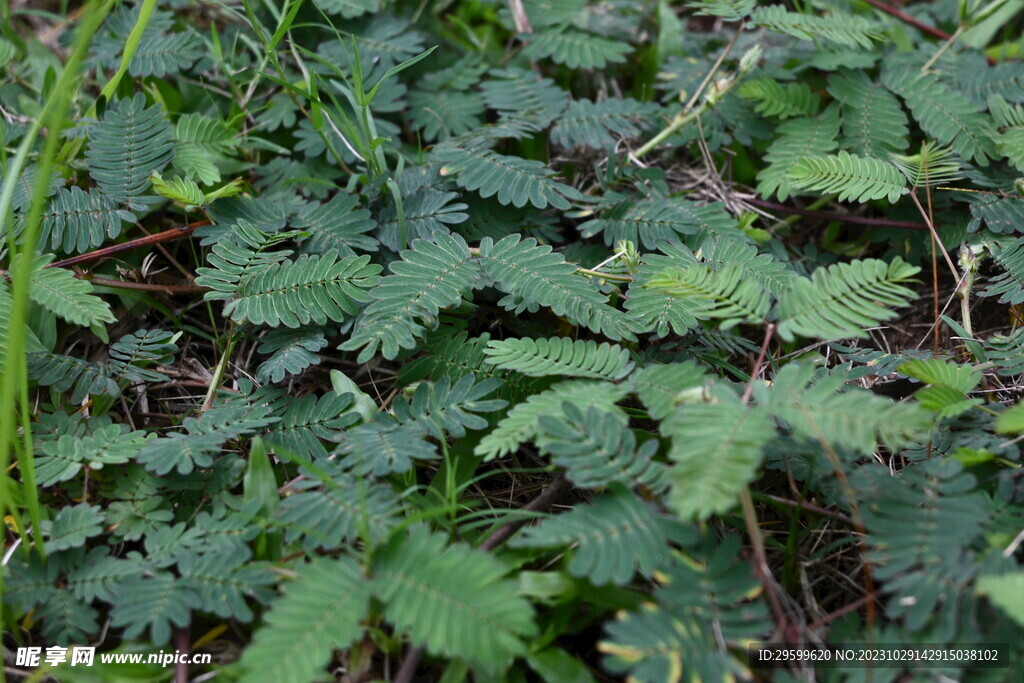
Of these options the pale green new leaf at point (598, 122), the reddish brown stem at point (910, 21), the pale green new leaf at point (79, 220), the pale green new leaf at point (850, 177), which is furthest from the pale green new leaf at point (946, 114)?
the pale green new leaf at point (79, 220)

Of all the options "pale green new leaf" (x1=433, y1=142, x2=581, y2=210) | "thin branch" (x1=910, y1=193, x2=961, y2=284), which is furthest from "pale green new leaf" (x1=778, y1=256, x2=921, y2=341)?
"pale green new leaf" (x1=433, y1=142, x2=581, y2=210)

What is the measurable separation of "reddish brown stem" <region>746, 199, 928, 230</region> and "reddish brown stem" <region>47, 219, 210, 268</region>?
6.16 feet

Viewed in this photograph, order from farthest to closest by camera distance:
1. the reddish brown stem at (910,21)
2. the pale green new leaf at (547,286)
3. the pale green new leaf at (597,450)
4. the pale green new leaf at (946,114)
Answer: the reddish brown stem at (910,21) → the pale green new leaf at (946,114) → the pale green new leaf at (547,286) → the pale green new leaf at (597,450)

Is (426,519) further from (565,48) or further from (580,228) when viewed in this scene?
(565,48)

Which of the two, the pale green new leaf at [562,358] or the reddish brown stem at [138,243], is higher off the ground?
the reddish brown stem at [138,243]

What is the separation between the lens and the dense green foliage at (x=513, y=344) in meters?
1.47

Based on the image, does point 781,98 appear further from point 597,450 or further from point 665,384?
point 597,450

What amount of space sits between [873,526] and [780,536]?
39cm

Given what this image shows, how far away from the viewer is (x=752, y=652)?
4.95 ft

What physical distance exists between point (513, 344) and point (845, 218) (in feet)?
4.56

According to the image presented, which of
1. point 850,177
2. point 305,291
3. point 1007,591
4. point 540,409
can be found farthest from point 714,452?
point 850,177

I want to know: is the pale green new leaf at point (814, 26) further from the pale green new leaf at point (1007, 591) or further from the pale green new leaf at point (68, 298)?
the pale green new leaf at point (68, 298)

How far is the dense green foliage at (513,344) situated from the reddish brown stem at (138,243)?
2 cm

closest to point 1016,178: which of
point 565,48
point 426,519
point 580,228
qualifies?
point 580,228
